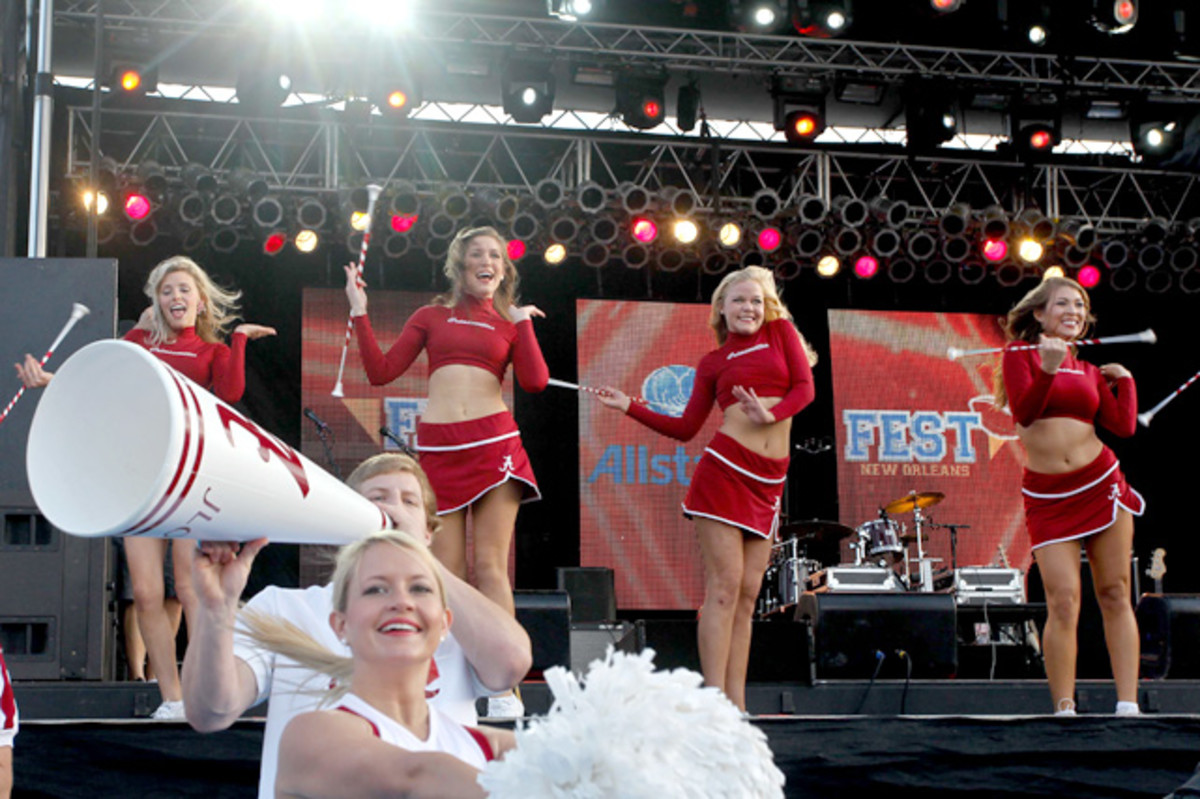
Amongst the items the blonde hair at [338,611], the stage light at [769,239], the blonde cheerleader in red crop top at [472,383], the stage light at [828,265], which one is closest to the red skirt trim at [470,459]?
the blonde cheerleader in red crop top at [472,383]

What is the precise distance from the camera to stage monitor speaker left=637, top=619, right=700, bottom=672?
6.60 metres

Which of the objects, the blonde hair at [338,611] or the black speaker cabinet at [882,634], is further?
the black speaker cabinet at [882,634]

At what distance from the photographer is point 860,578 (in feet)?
31.1

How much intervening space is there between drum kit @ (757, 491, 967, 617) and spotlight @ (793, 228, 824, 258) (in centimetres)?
210

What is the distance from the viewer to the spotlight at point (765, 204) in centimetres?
1050

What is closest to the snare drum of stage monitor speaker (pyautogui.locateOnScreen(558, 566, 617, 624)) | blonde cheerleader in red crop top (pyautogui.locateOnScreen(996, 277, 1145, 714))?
stage monitor speaker (pyautogui.locateOnScreen(558, 566, 617, 624))

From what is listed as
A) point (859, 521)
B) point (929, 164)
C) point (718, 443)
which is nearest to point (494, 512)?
point (718, 443)

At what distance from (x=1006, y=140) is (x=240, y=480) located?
10.2 m

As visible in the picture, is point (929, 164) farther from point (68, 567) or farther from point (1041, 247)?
point (68, 567)

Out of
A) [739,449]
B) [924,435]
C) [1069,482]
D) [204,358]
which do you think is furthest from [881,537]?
[204,358]

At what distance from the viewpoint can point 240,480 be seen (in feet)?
6.51

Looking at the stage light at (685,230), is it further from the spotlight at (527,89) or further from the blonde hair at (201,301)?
the blonde hair at (201,301)

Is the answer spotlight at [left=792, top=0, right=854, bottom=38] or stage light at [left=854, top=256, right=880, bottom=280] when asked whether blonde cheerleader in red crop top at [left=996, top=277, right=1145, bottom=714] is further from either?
stage light at [left=854, top=256, right=880, bottom=280]

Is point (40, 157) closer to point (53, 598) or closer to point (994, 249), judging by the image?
point (53, 598)
